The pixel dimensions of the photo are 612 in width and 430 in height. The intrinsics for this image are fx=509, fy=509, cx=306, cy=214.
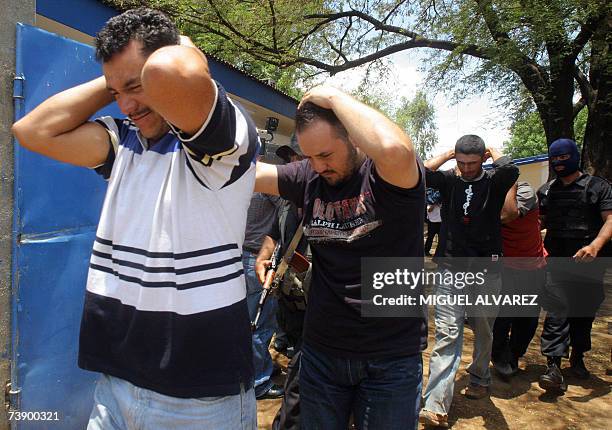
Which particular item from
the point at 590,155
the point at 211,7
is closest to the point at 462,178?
the point at 211,7

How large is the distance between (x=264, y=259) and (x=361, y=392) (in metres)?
1.49

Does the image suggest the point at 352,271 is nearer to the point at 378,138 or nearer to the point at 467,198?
the point at 378,138

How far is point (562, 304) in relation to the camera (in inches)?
173

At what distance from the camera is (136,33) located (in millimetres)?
1282

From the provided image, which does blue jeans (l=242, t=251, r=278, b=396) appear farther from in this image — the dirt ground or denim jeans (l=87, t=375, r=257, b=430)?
denim jeans (l=87, t=375, r=257, b=430)

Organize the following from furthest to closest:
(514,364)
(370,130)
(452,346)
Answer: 1. (514,364)
2. (452,346)
3. (370,130)

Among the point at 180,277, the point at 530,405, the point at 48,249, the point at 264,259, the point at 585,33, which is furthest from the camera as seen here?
the point at 585,33

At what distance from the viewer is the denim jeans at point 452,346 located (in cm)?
354

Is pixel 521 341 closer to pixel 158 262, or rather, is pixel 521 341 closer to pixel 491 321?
pixel 491 321

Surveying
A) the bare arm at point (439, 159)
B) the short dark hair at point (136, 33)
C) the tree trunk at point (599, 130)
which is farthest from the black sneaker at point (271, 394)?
the tree trunk at point (599, 130)

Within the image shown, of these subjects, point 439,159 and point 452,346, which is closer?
point 452,346

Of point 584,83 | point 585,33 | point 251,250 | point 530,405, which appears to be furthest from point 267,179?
point 584,83

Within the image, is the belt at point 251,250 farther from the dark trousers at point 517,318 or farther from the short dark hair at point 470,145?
the dark trousers at point 517,318

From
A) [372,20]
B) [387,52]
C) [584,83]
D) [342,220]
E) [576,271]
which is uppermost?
[372,20]
